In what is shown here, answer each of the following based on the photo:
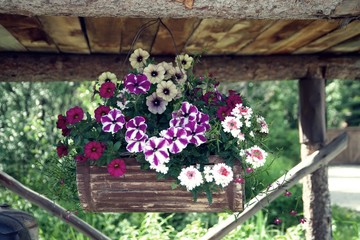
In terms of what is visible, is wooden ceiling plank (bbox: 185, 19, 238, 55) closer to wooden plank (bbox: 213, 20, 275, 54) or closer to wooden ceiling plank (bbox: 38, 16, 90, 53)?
wooden plank (bbox: 213, 20, 275, 54)

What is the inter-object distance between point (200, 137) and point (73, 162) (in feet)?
2.21

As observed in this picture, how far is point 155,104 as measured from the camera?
8.33ft

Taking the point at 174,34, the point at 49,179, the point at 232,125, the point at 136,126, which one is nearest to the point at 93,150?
the point at 136,126

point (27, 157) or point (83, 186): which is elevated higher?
point (27, 157)

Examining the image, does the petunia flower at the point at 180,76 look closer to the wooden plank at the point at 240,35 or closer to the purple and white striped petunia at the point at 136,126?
the purple and white striped petunia at the point at 136,126

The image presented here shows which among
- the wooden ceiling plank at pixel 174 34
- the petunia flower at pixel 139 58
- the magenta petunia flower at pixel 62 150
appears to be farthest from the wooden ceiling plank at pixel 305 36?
the magenta petunia flower at pixel 62 150

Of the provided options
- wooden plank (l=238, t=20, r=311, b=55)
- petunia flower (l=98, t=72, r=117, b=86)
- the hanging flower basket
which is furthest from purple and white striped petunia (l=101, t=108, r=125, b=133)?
wooden plank (l=238, t=20, r=311, b=55)

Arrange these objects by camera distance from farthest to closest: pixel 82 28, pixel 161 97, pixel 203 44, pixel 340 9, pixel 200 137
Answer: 1. pixel 203 44
2. pixel 82 28
3. pixel 161 97
4. pixel 200 137
5. pixel 340 9

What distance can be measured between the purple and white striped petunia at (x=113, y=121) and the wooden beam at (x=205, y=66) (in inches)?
50.6

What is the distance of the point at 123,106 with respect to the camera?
259 centimetres

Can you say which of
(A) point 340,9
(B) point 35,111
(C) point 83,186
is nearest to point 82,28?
(C) point 83,186

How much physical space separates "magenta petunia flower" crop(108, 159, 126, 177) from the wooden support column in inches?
89.1

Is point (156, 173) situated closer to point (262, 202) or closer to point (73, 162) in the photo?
point (73, 162)

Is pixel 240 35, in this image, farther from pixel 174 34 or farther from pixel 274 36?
pixel 174 34
